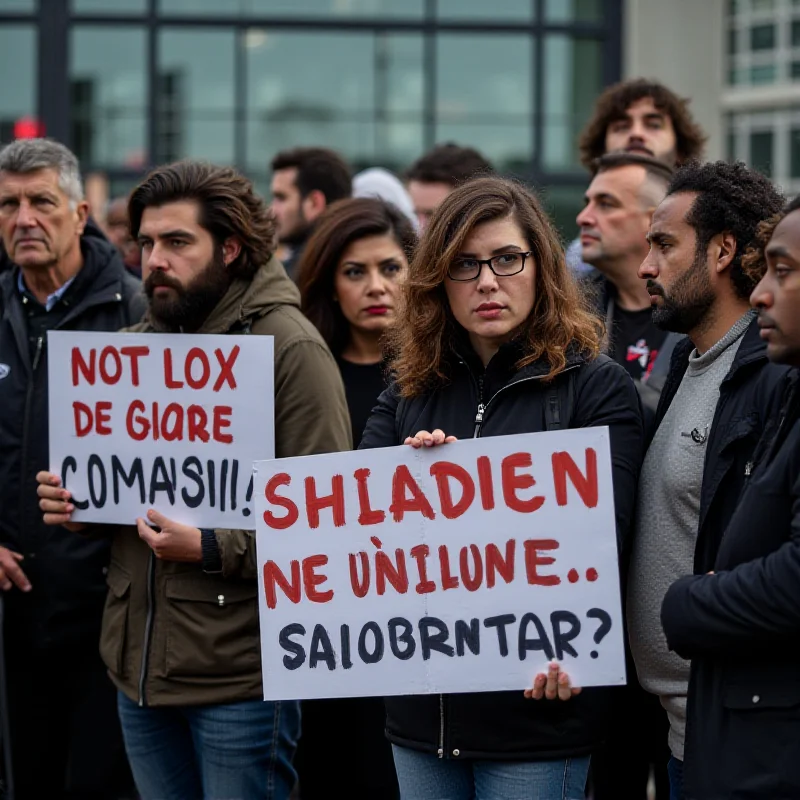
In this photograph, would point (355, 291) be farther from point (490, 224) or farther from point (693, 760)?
point (693, 760)

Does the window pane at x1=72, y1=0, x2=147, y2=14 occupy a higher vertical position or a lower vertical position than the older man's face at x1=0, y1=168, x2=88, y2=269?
higher

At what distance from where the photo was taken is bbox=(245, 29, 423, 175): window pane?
1259 cm

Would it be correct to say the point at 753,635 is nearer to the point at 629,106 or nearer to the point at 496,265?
the point at 496,265

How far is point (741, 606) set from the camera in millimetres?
2596

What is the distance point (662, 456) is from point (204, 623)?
1325 mm

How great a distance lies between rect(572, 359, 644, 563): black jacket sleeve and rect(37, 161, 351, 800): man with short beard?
858 mm

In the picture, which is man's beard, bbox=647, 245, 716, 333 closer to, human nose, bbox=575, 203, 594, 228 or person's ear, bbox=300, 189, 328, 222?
human nose, bbox=575, 203, 594, 228

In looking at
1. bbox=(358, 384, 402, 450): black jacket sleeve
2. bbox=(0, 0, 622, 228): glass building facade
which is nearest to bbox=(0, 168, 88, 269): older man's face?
bbox=(358, 384, 402, 450): black jacket sleeve

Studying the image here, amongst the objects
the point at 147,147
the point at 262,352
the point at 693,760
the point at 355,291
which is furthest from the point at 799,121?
the point at 693,760

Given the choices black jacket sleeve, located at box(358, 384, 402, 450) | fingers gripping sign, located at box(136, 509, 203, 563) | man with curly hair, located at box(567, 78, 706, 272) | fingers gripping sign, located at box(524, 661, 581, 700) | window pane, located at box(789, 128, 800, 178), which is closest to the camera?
fingers gripping sign, located at box(524, 661, 581, 700)

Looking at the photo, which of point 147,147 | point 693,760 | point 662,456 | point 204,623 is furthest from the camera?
point 147,147

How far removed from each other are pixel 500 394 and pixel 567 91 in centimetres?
1019

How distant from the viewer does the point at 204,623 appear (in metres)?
3.74

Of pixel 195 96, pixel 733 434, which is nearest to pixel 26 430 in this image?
pixel 733 434
